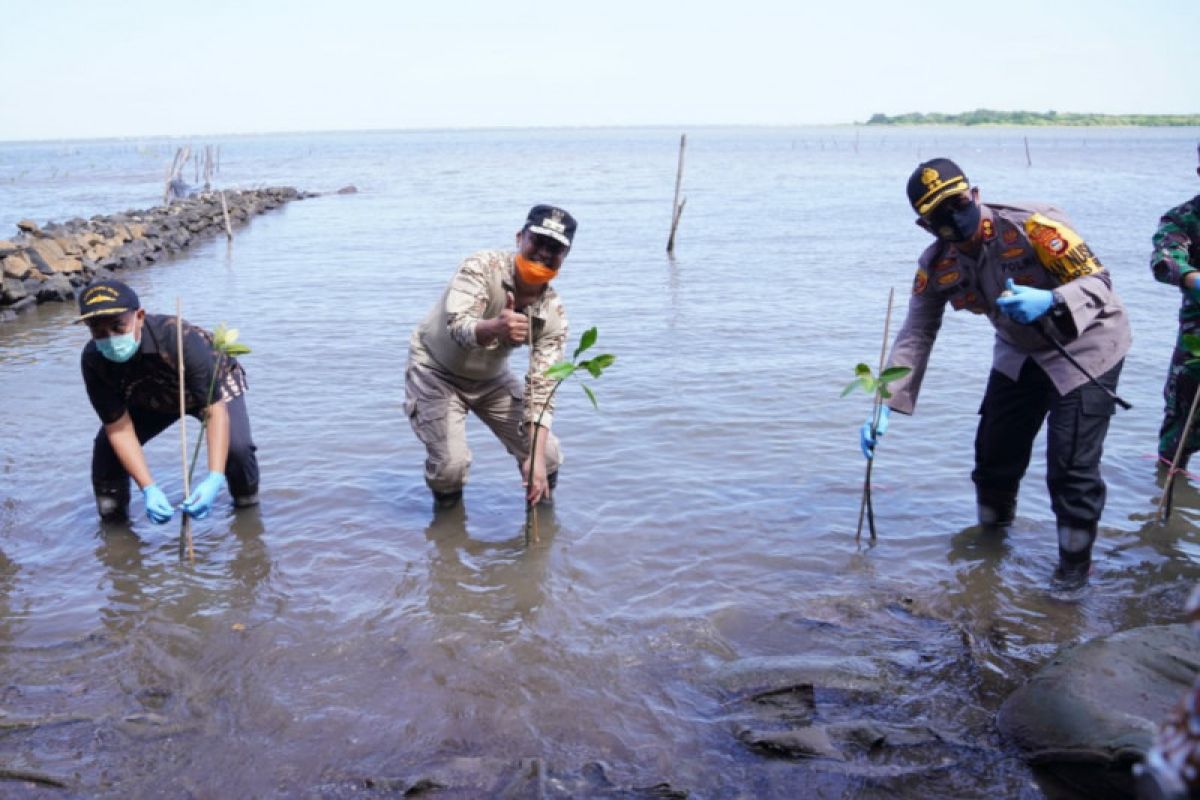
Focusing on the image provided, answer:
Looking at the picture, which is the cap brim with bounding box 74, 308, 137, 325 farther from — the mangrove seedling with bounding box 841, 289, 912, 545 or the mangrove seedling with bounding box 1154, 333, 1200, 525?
the mangrove seedling with bounding box 1154, 333, 1200, 525

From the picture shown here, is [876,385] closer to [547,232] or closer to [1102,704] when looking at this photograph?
[547,232]

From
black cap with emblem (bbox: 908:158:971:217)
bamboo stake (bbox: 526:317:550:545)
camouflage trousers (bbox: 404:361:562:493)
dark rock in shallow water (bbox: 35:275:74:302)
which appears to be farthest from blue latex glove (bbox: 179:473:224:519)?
dark rock in shallow water (bbox: 35:275:74:302)

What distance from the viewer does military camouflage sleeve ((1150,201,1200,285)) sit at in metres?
5.29

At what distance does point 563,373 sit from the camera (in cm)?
446

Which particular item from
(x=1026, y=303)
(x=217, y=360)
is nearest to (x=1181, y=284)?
(x=1026, y=303)

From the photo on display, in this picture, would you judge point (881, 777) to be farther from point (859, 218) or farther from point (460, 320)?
point (859, 218)

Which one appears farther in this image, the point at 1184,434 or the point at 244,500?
the point at 244,500

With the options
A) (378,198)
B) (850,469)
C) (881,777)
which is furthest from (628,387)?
(378,198)

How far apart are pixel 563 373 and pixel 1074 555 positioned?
250 cm

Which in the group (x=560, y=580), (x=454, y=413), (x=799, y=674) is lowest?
(x=560, y=580)

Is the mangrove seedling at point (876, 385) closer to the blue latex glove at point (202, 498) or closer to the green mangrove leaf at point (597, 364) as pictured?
the green mangrove leaf at point (597, 364)

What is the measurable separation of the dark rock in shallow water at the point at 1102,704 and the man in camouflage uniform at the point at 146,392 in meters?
3.74

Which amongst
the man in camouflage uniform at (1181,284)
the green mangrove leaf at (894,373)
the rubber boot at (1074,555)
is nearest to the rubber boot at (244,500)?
the green mangrove leaf at (894,373)

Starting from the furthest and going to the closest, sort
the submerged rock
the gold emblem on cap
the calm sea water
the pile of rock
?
the pile of rock
the gold emblem on cap
the submerged rock
the calm sea water
